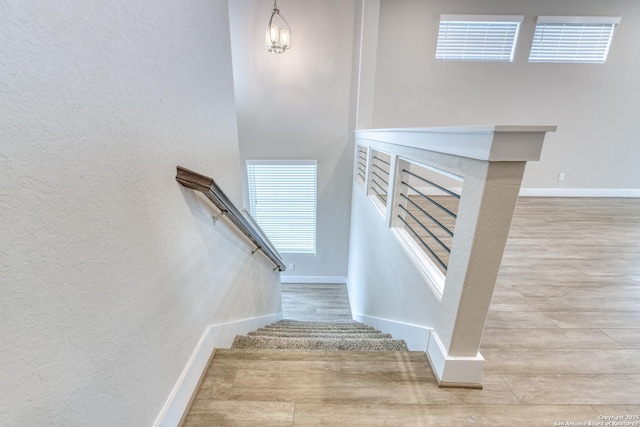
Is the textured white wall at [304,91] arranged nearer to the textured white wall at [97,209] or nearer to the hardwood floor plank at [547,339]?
the textured white wall at [97,209]

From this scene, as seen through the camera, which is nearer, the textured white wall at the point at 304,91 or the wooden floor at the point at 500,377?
the wooden floor at the point at 500,377

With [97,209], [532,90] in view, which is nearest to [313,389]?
[97,209]

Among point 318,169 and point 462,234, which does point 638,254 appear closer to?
point 462,234

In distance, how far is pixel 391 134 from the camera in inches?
77.0

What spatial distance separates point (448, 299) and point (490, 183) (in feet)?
1.79

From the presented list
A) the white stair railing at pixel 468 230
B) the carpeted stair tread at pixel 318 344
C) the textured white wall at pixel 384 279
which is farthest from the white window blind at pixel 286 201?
the carpeted stair tread at pixel 318 344

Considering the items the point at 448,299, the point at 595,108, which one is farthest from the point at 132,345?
the point at 595,108

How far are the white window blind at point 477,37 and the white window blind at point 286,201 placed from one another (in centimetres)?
252

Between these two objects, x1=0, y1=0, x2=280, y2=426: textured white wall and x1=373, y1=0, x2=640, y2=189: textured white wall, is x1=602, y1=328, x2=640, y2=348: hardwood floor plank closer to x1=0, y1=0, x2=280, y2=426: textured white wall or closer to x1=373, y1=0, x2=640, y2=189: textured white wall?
x1=0, y1=0, x2=280, y2=426: textured white wall

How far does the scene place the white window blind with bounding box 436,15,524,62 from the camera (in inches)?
139

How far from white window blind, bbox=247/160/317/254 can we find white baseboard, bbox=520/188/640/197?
342 cm

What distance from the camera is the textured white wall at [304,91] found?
11.9ft

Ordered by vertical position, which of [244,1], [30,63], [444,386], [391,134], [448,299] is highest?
[244,1]

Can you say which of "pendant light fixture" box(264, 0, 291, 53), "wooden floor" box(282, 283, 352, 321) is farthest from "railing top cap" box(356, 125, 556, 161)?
"wooden floor" box(282, 283, 352, 321)
